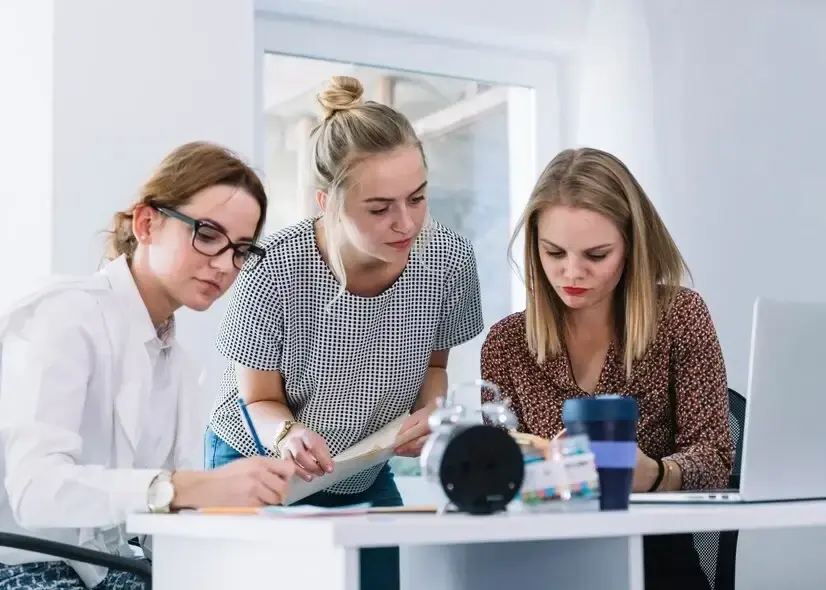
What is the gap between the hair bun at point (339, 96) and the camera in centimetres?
212

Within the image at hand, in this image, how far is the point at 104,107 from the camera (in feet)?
8.66

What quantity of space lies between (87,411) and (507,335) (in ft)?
2.75

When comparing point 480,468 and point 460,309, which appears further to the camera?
point 460,309

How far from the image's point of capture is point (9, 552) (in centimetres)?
152

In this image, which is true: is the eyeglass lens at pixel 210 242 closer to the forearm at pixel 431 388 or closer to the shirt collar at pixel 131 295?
the shirt collar at pixel 131 295

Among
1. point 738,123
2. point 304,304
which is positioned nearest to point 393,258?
point 304,304

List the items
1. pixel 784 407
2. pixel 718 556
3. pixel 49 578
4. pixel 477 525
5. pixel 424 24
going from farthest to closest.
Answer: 1. pixel 424 24
2. pixel 718 556
3. pixel 49 578
4. pixel 784 407
5. pixel 477 525

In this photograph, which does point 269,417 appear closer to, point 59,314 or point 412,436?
point 412,436

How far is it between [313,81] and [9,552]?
1980mm

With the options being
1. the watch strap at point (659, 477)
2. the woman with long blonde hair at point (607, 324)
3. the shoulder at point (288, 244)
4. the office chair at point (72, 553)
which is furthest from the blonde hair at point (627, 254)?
the office chair at point (72, 553)

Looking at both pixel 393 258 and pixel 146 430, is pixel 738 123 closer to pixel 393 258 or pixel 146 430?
pixel 393 258

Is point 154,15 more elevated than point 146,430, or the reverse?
point 154,15

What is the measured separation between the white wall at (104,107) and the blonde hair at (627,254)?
0.96 metres

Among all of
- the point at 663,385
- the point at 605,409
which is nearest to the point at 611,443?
the point at 605,409
